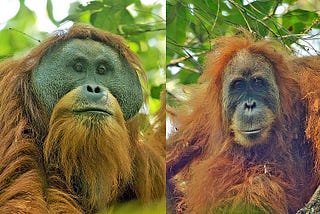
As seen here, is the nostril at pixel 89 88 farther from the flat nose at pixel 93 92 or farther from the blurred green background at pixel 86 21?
the blurred green background at pixel 86 21

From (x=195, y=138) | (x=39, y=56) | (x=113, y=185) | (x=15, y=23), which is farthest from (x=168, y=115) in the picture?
(x=15, y=23)

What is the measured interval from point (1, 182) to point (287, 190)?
0.79m

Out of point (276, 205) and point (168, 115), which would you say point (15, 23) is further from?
point (276, 205)

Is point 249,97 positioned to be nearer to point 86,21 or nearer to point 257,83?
point 257,83

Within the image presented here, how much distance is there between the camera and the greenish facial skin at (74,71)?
5.66 feet

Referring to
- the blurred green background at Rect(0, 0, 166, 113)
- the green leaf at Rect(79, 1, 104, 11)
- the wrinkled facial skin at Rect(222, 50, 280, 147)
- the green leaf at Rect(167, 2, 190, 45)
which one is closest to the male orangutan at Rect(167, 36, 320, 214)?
the wrinkled facial skin at Rect(222, 50, 280, 147)

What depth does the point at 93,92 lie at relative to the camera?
168cm

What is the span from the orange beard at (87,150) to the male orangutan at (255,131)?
254 millimetres

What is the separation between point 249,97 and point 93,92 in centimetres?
44

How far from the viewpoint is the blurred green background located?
1.80 metres

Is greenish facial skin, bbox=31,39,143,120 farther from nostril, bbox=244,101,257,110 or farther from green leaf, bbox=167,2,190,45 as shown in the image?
nostril, bbox=244,101,257,110

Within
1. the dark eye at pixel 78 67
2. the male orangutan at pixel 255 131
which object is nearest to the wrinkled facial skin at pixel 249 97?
the male orangutan at pixel 255 131

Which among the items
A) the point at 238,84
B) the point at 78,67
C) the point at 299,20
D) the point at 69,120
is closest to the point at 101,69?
the point at 78,67

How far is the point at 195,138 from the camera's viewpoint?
1791mm
